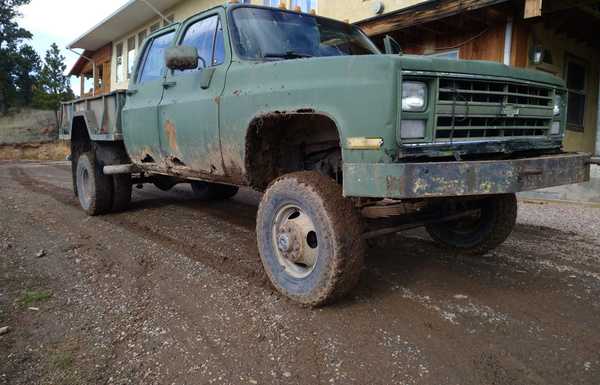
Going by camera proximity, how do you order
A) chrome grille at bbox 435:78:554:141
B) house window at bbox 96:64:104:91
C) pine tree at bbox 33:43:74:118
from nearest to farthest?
chrome grille at bbox 435:78:554:141, house window at bbox 96:64:104:91, pine tree at bbox 33:43:74:118

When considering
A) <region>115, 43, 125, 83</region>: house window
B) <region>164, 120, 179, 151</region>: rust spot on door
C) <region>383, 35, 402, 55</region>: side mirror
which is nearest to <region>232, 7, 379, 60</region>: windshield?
<region>383, 35, 402, 55</region>: side mirror

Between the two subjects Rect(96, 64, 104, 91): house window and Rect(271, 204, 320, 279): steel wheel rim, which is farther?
Rect(96, 64, 104, 91): house window

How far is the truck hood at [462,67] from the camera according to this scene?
2592 mm

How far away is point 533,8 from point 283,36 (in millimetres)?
4637

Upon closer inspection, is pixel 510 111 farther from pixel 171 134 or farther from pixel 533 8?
pixel 533 8

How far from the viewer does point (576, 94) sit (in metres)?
10.5

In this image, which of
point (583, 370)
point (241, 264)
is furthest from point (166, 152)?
point (583, 370)

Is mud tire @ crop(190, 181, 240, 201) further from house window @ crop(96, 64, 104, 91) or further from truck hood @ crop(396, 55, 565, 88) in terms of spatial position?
house window @ crop(96, 64, 104, 91)

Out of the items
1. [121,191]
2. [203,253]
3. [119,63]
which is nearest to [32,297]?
[203,253]

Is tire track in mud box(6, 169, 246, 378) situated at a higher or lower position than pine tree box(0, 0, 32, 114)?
lower

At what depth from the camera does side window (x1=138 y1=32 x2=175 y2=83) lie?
16.5 ft

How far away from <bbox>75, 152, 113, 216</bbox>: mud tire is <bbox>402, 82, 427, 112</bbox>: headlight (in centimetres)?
459

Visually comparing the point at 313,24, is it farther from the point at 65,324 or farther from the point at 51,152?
the point at 51,152

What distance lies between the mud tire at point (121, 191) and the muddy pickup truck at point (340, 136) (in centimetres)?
147
